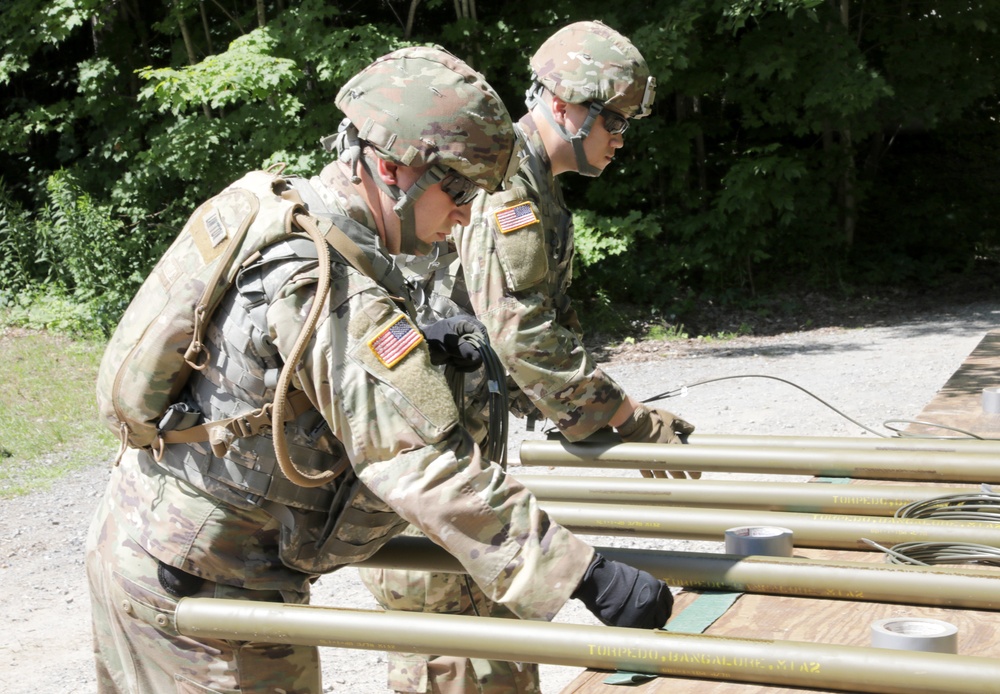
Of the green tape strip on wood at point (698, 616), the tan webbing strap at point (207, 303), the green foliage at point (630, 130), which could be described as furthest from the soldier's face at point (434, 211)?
the green foliage at point (630, 130)

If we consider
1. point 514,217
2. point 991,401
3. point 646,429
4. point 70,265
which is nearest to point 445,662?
point 646,429

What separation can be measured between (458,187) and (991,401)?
2.49 metres

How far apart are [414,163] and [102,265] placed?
10.4 m

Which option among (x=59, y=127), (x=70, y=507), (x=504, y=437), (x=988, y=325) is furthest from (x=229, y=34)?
(x=504, y=437)

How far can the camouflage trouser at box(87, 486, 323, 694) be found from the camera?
2.17 meters

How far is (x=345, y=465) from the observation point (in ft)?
7.07

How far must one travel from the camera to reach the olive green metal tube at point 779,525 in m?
2.37

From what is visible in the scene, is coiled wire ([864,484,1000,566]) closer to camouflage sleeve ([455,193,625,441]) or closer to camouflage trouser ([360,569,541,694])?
camouflage sleeve ([455,193,625,441])

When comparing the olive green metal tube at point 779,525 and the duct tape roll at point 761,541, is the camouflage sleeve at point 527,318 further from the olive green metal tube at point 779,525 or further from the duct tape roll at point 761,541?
the duct tape roll at point 761,541

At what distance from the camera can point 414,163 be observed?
2.06 metres

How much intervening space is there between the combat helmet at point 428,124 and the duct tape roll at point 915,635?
106 centimetres

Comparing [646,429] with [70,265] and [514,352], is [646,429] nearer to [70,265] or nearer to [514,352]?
[514,352]

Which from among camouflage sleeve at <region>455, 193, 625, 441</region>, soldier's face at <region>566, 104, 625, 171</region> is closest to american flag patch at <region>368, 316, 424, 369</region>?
camouflage sleeve at <region>455, 193, 625, 441</region>

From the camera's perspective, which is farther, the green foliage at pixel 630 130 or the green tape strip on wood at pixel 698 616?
the green foliage at pixel 630 130
